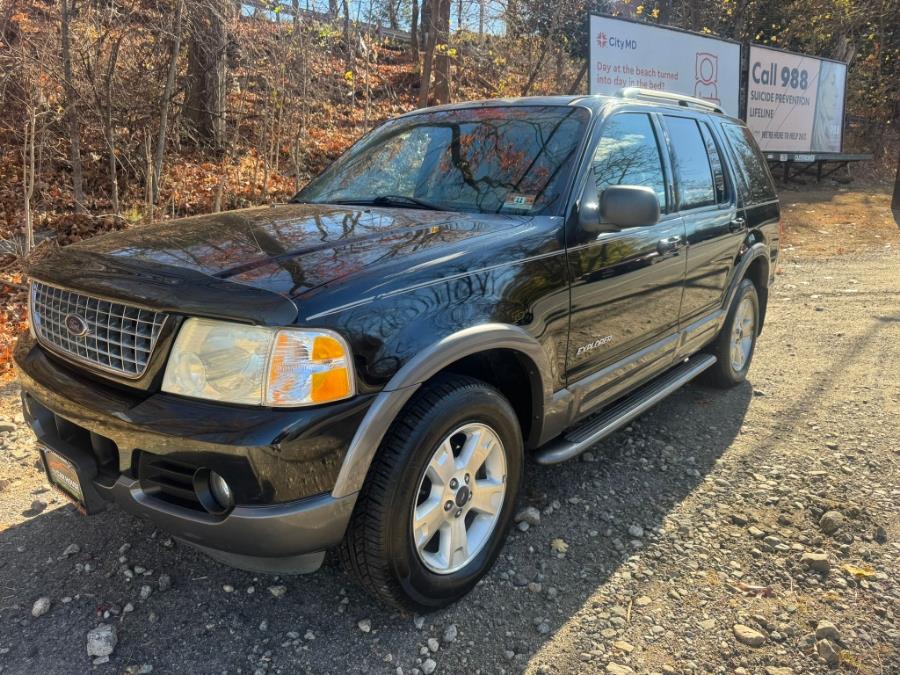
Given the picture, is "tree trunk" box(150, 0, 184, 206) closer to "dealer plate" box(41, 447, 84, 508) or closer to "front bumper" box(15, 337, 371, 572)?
"dealer plate" box(41, 447, 84, 508)

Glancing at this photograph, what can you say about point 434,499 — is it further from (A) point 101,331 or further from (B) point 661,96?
(B) point 661,96

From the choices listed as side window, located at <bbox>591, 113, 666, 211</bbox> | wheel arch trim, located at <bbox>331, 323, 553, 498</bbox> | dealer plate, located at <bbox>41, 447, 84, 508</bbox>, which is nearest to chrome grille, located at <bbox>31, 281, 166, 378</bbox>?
dealer plate, located at <bbox>41, 447, 84, 508</bbox>

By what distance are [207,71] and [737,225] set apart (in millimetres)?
7741

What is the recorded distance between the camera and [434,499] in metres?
2.38

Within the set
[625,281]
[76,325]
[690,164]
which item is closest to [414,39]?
[690,164]

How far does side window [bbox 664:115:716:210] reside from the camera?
3842 mm

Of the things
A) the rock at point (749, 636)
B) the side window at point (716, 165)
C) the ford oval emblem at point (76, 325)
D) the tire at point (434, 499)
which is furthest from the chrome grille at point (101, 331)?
the side window at point (716, 165)

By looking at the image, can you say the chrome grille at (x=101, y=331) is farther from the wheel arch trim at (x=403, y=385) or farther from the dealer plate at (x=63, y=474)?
the wheel arch trim at (x=403, y=385)

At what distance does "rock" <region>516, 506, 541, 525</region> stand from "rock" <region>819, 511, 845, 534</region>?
1.30 m

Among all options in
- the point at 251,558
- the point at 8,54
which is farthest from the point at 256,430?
the point at 8,54

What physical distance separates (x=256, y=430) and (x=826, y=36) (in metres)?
24.0

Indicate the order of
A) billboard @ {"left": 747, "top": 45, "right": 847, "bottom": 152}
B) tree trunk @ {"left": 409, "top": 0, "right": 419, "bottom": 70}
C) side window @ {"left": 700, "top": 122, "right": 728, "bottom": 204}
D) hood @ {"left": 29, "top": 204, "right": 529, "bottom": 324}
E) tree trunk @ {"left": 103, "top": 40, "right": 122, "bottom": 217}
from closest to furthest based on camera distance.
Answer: hood @ {"left": 29, "top": 204, "right": 529, "bottom": 324}
side window @ {"left": 700, "top": 122, "right": 728, "bottom": 204}
tree trunk @ {"left": 103, "top": 40, "right": 122, "bottom": 217}
billboard @ {"left": 747, "top": 45, "right": 847, "bottom": 152}
tree trunk @ {"left": 409, "top": 0, "right": 419, "bottom": 70}

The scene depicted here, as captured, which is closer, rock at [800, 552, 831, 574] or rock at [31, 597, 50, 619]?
rock at [31, 597, 50, 619]

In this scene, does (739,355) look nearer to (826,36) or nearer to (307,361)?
(307,361)
